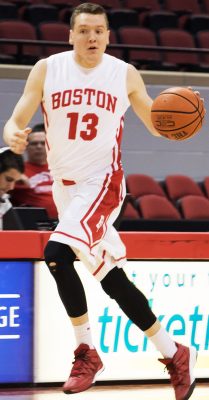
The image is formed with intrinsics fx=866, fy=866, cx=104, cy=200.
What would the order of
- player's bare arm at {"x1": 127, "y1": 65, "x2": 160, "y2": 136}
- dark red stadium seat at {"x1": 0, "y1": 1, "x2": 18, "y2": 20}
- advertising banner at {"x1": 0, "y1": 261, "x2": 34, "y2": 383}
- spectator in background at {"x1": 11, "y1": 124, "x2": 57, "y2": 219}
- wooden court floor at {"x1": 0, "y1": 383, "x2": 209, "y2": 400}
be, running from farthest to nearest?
dark red stadium seat at {"x1": 0, "y1": 1, "x2": 18, "y2": 20} < spectator in background at {"x1": 11, "y1": 124, "x2": 57, "y2": 219} < advertising banner at {"x1": 0, "y1": 261, "x2": 34, "y2": 383} < wooden court floor at {"x1": 0, "y1": 383, "x2": 209, "y2": 400} < player's bare arm at {"x1": 127, "y1": 65, "x2": 160, "y2": 136}

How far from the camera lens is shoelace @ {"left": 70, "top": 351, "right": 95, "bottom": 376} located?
3.81 metres

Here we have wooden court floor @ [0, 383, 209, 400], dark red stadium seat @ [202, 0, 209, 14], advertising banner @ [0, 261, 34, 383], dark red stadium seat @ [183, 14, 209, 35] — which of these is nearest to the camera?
wooden court floor @ [0, 383, 209, 400]

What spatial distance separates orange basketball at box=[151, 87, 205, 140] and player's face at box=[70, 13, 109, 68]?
0.36 m

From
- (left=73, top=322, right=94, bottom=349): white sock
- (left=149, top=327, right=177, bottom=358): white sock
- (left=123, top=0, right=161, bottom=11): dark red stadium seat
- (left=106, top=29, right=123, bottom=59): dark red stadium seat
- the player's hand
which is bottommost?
(left=149, top=327, right=177, bottom=358): white sock

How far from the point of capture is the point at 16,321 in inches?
187

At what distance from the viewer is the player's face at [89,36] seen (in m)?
3.89

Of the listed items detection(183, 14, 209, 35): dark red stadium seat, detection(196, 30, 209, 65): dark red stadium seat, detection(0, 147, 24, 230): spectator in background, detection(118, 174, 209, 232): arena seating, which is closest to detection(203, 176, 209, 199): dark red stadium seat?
detection(118, 174, 209, 232): arena seating

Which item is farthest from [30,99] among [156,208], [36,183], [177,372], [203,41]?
[203,41]

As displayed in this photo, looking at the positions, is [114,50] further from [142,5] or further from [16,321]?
[16,321]

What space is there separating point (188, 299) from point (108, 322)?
491 millimetres

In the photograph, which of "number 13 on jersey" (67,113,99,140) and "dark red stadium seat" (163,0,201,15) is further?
"dark red stadium seat" (163,0,201,15)

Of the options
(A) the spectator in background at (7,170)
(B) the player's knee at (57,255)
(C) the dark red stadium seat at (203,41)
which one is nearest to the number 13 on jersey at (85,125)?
(B) the player's knee at (57,255)

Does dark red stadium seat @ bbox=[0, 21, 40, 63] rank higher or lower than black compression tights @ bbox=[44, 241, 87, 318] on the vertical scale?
higher

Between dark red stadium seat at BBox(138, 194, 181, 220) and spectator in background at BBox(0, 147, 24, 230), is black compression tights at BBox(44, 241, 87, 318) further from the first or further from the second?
dark red stadium seat at BBox(138, 194, 181, 220)
